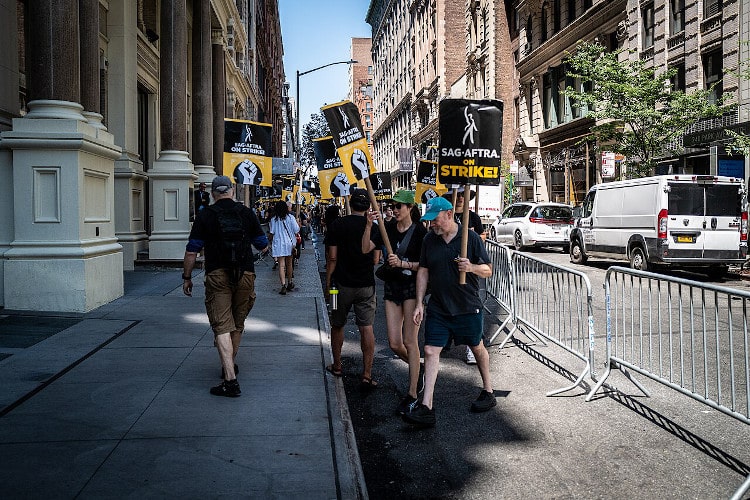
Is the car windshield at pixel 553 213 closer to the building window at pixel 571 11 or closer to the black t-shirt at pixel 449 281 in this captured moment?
the building window at pixel 571 11

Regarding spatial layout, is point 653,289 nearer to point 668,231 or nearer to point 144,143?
point 668,231

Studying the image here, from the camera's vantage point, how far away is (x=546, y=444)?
5113 millimetres

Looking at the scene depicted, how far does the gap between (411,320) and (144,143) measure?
54.9 ft

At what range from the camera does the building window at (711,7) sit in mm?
23312

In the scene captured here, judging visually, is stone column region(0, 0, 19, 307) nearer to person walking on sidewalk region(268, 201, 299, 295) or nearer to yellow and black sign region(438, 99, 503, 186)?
person walking on sidewalk region(268, 201, 299, 295)

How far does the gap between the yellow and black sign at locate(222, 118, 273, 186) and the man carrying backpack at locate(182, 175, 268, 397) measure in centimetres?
913

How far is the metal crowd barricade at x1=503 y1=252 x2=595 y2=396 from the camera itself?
684cm

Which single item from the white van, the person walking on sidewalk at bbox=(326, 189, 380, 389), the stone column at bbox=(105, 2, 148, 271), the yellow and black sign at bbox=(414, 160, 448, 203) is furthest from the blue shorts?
the stone column at bbox=(105, 2, 148, 271)

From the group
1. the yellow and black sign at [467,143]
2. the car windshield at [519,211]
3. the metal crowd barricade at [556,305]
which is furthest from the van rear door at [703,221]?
the car windshield at [519,211]

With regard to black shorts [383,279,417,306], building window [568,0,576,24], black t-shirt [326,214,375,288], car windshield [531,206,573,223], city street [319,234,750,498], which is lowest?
city street [319,234,750,498]

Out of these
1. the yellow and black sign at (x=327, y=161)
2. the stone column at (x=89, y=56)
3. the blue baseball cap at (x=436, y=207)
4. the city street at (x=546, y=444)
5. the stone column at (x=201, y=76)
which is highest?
the stone column at (x=201, y=76)

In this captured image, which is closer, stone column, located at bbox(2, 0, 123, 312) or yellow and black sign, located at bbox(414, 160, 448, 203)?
stone column, located at bbox(2, 0, 123, 312)

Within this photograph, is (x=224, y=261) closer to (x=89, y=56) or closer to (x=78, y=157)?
(x=78, y=157)

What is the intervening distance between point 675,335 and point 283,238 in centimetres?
905
